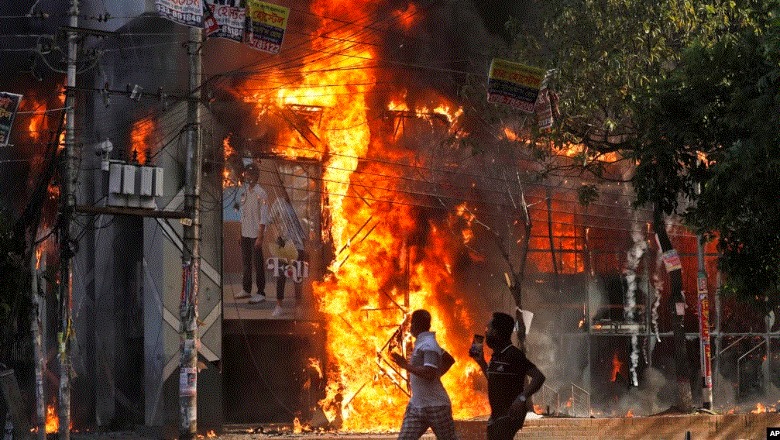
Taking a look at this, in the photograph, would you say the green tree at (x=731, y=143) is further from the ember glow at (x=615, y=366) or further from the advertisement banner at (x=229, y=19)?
the ember glow at (x=615, y=366)

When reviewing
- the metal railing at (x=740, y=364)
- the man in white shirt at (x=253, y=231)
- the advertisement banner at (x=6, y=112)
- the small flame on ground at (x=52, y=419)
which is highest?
the advertisement banner at (x=6, y=112)

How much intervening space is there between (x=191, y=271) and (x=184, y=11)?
4826mm

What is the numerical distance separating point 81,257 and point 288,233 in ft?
23.0

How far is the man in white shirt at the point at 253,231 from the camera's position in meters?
27.5

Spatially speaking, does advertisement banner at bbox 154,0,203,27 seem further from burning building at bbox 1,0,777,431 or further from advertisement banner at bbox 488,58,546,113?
burning building at bbox 1,0,777,431

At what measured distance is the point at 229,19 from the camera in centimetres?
1959

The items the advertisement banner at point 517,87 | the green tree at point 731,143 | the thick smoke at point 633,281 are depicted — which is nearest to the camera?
the green tree at point 731,143

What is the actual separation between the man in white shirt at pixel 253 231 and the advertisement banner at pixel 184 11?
865 cm

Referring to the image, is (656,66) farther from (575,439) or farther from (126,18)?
(126,18)

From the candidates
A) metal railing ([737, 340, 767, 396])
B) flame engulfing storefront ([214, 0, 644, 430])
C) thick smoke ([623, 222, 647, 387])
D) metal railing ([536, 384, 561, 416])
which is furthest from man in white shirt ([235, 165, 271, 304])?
metal railing ([737, 340, 767, 396])

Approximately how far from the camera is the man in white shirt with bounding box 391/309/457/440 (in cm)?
1072

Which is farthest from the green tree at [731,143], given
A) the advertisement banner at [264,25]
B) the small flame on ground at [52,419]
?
the small flame on ground at [52,419]

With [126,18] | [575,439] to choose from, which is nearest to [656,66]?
[575,439]

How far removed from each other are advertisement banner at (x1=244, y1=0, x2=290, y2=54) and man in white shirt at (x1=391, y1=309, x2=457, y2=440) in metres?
9.79
